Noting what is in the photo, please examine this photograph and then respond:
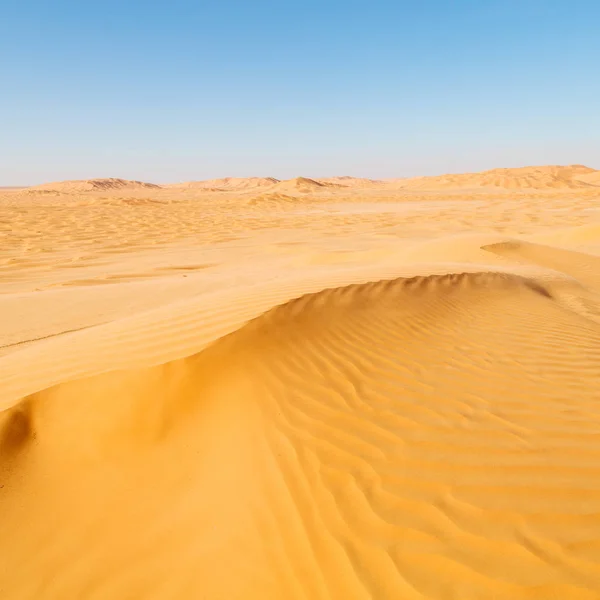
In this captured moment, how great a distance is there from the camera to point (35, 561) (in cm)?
225

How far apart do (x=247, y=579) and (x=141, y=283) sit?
24.7 feet

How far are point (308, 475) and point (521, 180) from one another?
6452 centimetres

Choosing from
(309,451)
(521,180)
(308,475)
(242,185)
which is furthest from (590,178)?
(308,475)

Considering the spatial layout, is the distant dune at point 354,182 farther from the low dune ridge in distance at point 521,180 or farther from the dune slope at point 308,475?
the dune slope at point 308,475

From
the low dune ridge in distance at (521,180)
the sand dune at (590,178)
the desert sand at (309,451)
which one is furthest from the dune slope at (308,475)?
the sand dune at (590,178)

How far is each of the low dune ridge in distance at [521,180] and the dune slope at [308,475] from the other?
5652 cm

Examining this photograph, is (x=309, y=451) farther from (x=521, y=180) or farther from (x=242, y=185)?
(x=242, y=185)

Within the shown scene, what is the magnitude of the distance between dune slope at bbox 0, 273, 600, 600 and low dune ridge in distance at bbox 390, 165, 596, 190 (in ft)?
185

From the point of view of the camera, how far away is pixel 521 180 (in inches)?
2311

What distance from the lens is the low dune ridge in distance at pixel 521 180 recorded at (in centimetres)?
5578

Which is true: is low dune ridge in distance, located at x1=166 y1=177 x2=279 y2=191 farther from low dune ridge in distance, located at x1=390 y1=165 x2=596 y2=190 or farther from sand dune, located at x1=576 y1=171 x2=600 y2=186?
sand dune, located at x1=576 y1=171 x2=600 y2=186

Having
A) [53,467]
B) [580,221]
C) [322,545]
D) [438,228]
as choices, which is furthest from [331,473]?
[580,221]

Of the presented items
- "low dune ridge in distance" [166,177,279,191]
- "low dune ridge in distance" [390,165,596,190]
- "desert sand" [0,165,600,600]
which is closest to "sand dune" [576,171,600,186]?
"low dune ridge in distance" [390,165,596,190]

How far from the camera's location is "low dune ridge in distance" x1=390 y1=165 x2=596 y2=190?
183ft
